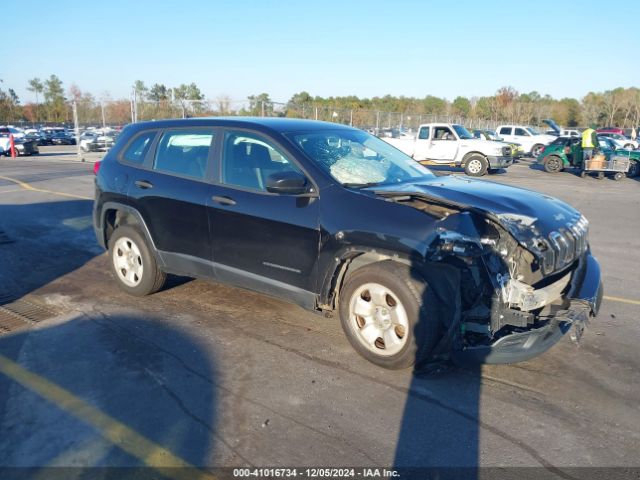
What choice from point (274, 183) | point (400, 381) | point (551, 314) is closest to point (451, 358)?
point (400, 381)

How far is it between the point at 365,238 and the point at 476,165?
54.6 feet

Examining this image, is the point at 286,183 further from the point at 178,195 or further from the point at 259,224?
the point at 178,195

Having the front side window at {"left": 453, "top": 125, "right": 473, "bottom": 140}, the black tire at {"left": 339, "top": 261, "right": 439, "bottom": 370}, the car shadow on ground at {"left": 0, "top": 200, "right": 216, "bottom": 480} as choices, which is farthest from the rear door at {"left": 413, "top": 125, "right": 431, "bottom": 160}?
the black tire at {"left": 339, "top": 261, "right": 439, "bottom": 370}

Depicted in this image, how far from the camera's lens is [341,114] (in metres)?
31.1

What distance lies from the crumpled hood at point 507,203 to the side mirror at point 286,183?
1.94 ft

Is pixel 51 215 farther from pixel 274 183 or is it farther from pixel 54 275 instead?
pixel 274 183

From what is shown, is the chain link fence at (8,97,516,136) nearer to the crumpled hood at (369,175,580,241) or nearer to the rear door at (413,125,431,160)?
the rear door at (413,125,431,160)

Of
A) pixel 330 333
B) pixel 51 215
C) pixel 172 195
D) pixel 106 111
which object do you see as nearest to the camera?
pixel 330 333

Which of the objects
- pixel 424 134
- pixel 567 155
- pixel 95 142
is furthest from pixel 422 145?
pixel 95 142

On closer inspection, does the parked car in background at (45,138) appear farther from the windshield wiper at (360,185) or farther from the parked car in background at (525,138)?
the windshield wiper at (360,185)

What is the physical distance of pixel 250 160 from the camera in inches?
177

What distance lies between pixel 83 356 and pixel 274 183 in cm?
203

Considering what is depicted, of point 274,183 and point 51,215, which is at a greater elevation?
point 274,183

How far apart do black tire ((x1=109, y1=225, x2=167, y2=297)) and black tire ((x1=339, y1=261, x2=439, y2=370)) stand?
7.37 ft
